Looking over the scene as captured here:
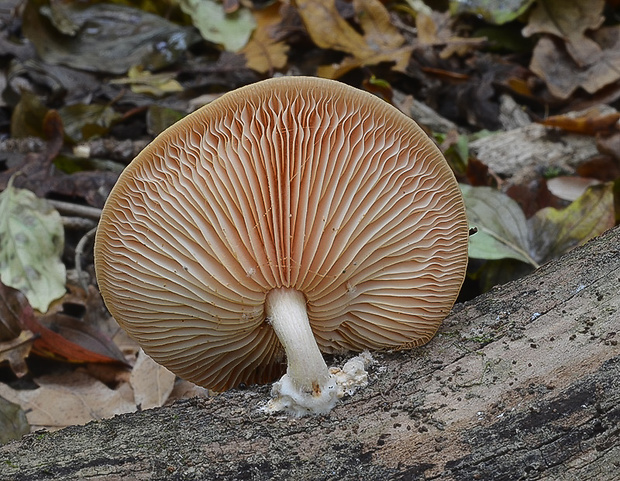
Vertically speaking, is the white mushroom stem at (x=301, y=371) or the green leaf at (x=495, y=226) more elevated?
the white mushroom stem at (x=301, y=371)

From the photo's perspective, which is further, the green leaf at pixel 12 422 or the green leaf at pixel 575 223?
the green leaf at pixel 575 223

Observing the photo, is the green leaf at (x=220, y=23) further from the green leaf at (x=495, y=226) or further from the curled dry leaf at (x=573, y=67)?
the green leaf at (x=495, y=226)

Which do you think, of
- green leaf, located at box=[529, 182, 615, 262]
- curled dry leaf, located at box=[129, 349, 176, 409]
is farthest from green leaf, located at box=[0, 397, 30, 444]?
green leaf, located at box=[529, 182, 615, 262]

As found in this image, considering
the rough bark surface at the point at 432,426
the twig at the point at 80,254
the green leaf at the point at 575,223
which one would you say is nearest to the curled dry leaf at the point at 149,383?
the twig at the point at 80,254

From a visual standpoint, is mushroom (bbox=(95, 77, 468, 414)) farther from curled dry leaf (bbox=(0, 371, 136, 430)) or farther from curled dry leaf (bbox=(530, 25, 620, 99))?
curled dry leaf (bbox=(530, 25, 620, 99))

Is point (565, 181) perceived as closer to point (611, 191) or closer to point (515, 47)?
point (611, 191)

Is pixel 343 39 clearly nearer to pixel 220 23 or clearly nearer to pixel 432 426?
pixel 220 23

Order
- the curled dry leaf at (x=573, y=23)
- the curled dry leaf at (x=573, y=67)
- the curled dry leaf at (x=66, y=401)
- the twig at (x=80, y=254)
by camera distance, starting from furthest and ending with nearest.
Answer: the curled dry leaf at (x=573, y=23) < the curled dry leaf at (x=573, y=67) < the twig at (x=80, y=254) < the curled dry leaf at (x=66, y=401)

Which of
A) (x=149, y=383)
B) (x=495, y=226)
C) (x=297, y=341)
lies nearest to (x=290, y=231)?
(x=297, y=341)
